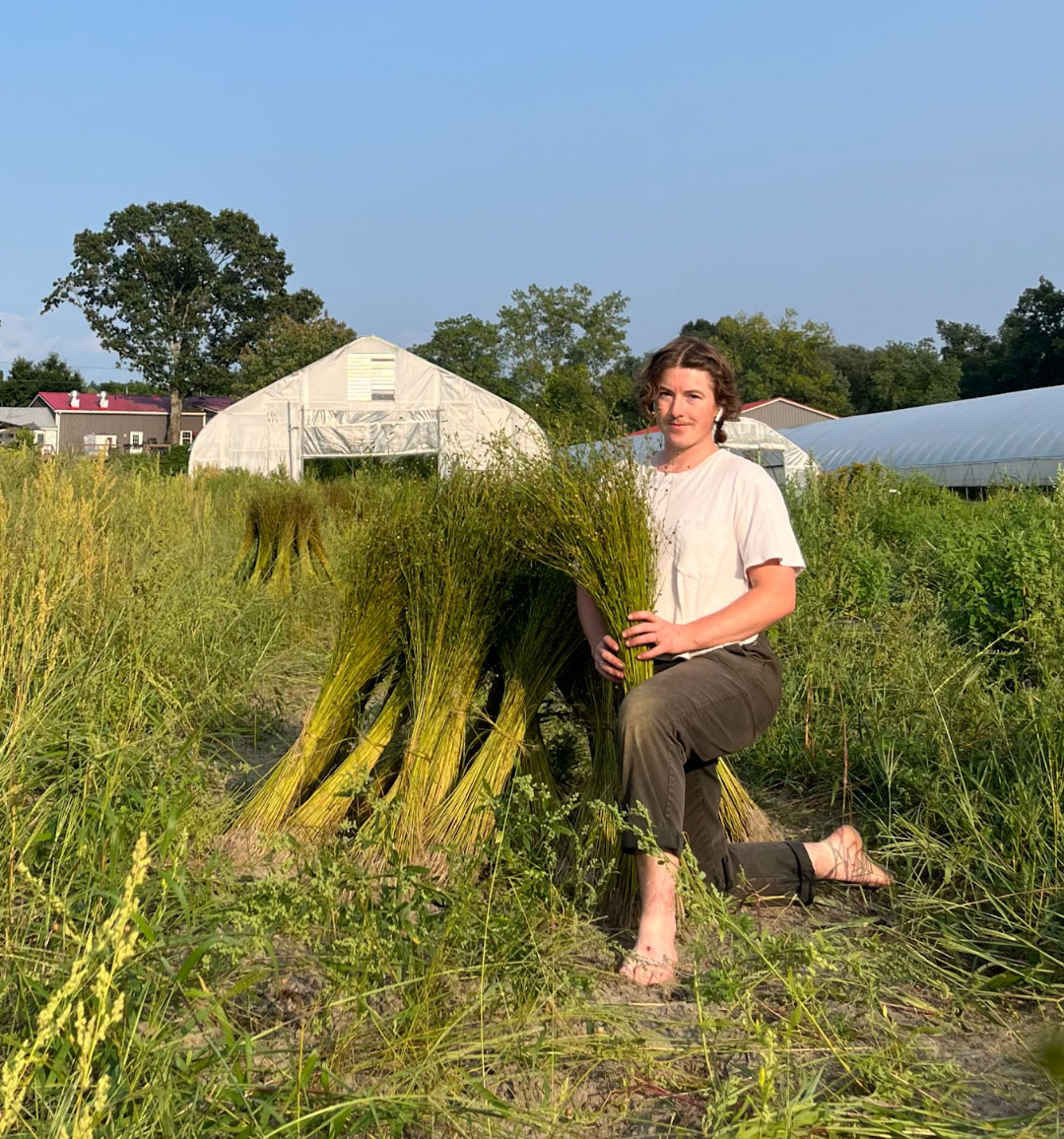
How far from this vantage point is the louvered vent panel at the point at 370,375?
21.9 meters

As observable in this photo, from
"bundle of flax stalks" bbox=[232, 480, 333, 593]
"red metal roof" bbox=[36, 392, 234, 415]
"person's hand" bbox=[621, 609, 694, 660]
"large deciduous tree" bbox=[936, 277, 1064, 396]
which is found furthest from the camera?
"red metal roof" bbox=[36, 392, 234, 415]

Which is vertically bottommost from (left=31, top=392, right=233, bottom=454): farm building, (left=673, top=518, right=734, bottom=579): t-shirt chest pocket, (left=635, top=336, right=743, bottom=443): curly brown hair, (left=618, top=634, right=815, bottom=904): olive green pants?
(left=618, top=634, right=815, bottom=904): olive green pants

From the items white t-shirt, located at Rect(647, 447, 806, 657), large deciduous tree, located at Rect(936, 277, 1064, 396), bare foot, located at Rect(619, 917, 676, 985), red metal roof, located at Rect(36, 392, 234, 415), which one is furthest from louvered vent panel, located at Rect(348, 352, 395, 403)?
red metal roof, located at Rect(36, 392, 234, 415)

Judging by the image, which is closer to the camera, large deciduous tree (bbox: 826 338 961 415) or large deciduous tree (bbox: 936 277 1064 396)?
large deciduous tree (bbox: 936 277 1064 396)

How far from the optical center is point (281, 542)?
767cm

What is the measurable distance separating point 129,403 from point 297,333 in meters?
16.6

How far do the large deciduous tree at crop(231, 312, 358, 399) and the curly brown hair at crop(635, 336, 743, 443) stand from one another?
39.6 m

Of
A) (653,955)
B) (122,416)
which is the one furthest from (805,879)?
(122,416)

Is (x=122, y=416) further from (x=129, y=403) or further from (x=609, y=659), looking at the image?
(x=609, y=659)

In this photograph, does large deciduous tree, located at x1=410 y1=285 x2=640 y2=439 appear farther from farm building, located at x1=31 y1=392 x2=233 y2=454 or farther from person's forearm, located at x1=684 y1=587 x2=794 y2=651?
person's forearm, located at x1=684 y1=587 x2=794 y2=651

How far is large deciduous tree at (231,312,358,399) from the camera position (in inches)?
1694

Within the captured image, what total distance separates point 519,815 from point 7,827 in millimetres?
1185

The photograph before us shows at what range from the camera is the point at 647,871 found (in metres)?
2.39

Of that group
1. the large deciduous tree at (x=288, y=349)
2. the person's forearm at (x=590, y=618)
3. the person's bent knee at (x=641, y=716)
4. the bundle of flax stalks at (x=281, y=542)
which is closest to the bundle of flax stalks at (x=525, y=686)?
the person's forearm at (x=590, y=618)
